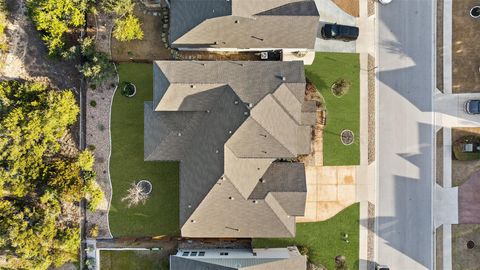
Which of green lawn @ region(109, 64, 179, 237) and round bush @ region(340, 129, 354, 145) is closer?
green lawn @ region(109, 64, 179, 237)

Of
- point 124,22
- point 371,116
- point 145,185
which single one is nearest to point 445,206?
point 371,116

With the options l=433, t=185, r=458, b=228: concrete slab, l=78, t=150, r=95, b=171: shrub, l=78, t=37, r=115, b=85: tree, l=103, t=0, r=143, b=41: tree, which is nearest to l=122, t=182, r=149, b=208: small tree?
l=78, t=150, r=95, b=171: shrub

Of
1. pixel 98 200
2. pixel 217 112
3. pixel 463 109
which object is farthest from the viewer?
pixel 463 109

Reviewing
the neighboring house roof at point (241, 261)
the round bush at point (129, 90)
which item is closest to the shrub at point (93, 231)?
the neighboring house roof at point (241, 261)

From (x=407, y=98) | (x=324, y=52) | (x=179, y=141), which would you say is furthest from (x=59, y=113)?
(x=407, y=98)

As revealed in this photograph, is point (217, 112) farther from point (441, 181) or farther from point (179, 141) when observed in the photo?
point (441, 181)

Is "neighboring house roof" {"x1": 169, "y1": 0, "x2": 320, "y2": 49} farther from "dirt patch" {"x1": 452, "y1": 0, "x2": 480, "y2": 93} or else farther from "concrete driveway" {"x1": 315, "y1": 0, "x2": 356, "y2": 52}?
Result: "dirt patch" {"x1": 452, "y1": 0, "x2": 480, "y2": 93}
